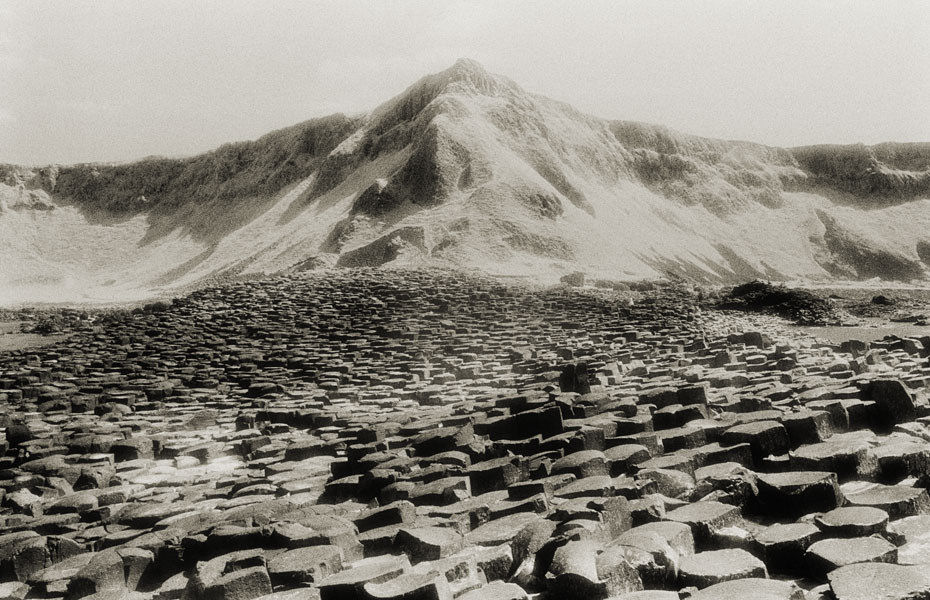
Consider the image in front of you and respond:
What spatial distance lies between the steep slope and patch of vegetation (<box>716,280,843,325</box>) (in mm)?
8384

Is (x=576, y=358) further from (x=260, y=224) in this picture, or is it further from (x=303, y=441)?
(x=260, y=224)

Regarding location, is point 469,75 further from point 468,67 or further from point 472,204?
point 472,204

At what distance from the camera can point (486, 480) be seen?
505cm

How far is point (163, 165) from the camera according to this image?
7669 centimetres

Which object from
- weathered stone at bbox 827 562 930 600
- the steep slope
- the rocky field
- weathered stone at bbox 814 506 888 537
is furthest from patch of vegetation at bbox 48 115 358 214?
weathered stone at bbox 827 562 930 600

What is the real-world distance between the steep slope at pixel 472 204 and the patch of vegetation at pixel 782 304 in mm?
8384

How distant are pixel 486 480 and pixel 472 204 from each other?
1410 inches

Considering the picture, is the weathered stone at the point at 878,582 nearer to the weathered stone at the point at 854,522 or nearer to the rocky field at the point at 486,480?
the rocky field at the point at 486,480

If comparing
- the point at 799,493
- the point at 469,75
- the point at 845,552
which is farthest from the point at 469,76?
the point at 845,552

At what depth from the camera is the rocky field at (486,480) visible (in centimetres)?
319

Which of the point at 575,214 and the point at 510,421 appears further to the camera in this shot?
the point at 575,214

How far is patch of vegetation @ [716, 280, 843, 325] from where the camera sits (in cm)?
2103

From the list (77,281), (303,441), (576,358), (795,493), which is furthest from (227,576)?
(77,281)

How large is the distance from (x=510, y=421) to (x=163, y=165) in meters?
79.3
